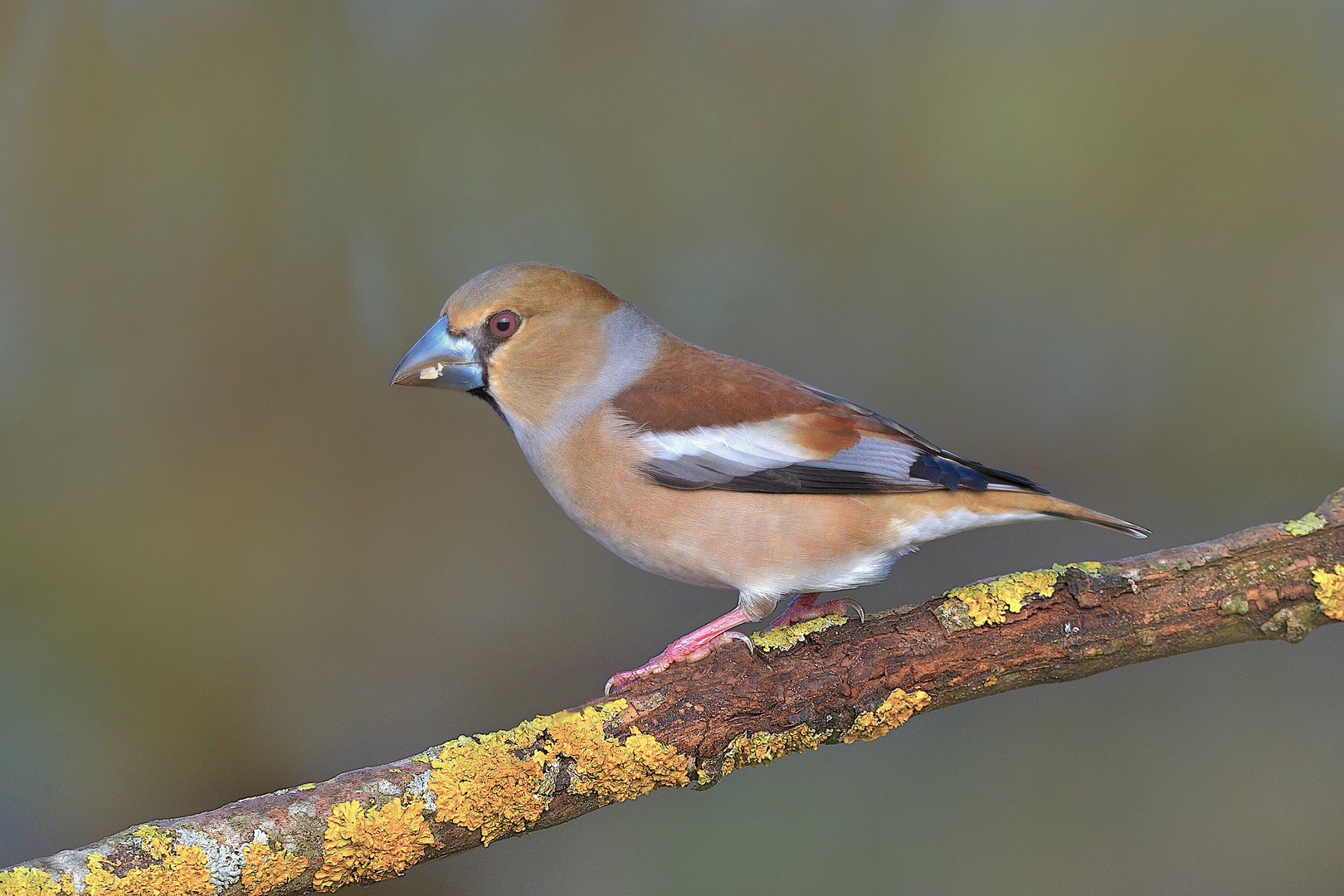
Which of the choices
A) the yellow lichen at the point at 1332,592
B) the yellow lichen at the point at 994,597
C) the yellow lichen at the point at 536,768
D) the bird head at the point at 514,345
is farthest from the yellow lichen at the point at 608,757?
the yellow lichen at the point at 1332,592

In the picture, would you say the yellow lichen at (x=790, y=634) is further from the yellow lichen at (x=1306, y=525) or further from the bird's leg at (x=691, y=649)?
the yellow lichen at (x=1306, y=525)

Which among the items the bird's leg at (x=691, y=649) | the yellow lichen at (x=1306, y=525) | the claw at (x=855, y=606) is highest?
the yellow lichen at (x=1306, y=525)

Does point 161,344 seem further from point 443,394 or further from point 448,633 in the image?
point 448,633

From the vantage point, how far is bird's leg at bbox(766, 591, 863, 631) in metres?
2.02

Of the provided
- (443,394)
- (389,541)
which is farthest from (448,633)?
(443,394)

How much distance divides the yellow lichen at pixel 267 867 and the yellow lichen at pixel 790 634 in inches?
34.5

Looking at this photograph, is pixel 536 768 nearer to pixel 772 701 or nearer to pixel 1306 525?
pixel 772 701

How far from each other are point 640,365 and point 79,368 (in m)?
2.24

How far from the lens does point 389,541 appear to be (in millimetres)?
3455

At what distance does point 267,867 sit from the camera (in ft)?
4.55

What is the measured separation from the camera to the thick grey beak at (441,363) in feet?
6.99

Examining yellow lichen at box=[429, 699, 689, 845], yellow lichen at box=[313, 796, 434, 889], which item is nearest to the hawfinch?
yellow lichen at box=[429, 699, 689, 845]

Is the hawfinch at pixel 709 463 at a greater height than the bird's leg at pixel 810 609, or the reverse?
the hawfinch at pixel 709 463

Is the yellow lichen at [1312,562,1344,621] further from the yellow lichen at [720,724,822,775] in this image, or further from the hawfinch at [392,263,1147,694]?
the yellow lichen at [720,724,822,775]
